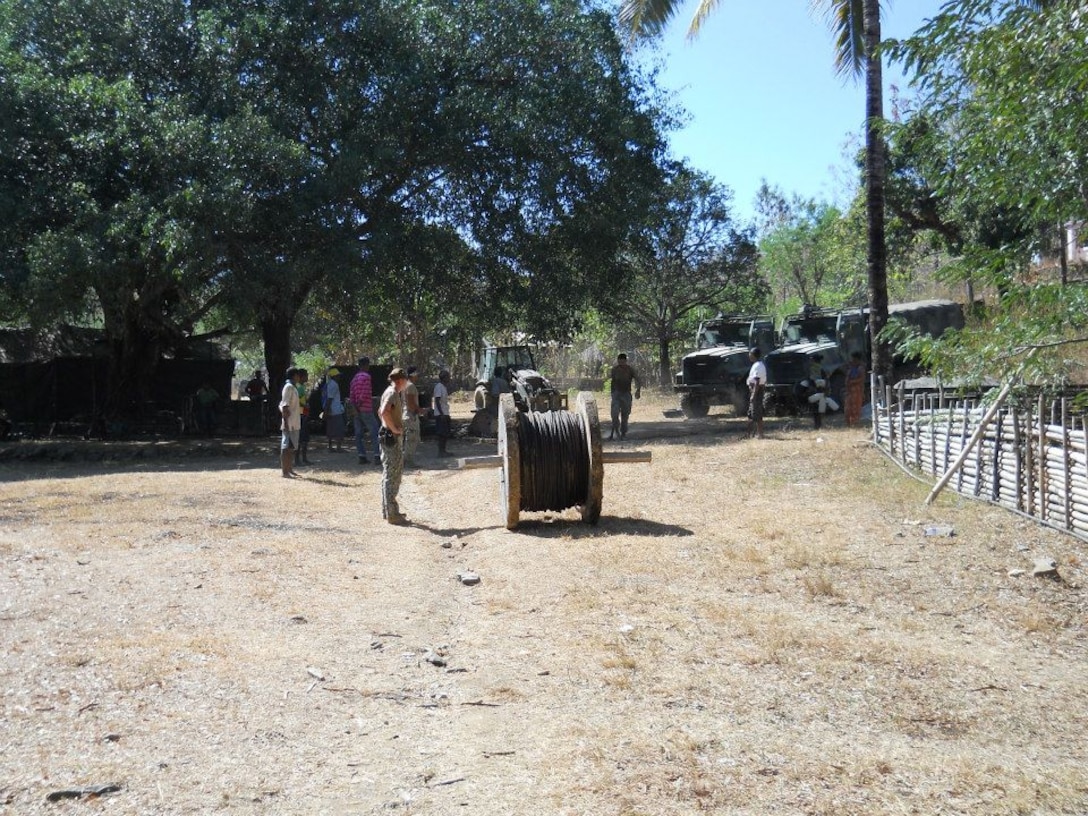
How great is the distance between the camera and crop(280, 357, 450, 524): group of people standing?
37.6 ft

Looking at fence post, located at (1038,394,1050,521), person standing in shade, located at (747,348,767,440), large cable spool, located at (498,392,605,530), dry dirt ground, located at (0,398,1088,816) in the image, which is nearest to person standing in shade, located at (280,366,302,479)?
dry dirt ground, located at (0,398,1088,816)

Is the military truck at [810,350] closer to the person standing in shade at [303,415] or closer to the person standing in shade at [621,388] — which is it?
the person standing in shade at [621,388]

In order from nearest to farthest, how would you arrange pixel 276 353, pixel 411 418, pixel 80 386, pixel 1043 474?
1. pixel 1043 474
2. pixel 411 418
3. pixel 276 353
4. pixel 80 386

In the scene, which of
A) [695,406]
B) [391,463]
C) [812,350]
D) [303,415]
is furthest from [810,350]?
[391,463]

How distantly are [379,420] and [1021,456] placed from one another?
964 centimetres

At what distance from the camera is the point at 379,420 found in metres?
16.6

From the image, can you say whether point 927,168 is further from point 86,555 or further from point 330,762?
point 86,555

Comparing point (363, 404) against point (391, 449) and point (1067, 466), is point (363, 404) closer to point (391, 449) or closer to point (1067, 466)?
point (391, 449)

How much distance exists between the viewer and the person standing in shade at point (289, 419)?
15.5 metres

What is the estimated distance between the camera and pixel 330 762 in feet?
15.7

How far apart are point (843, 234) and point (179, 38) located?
19.8 meters

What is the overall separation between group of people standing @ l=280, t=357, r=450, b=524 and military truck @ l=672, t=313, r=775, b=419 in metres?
7.12

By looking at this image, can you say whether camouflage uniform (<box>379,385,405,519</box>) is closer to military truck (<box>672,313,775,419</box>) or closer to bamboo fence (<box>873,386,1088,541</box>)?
bamboo fence (<box>873,386,1088,541</box>)

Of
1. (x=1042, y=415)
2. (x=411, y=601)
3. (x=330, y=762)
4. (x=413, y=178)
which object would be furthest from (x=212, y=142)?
(x=330, y=762)
